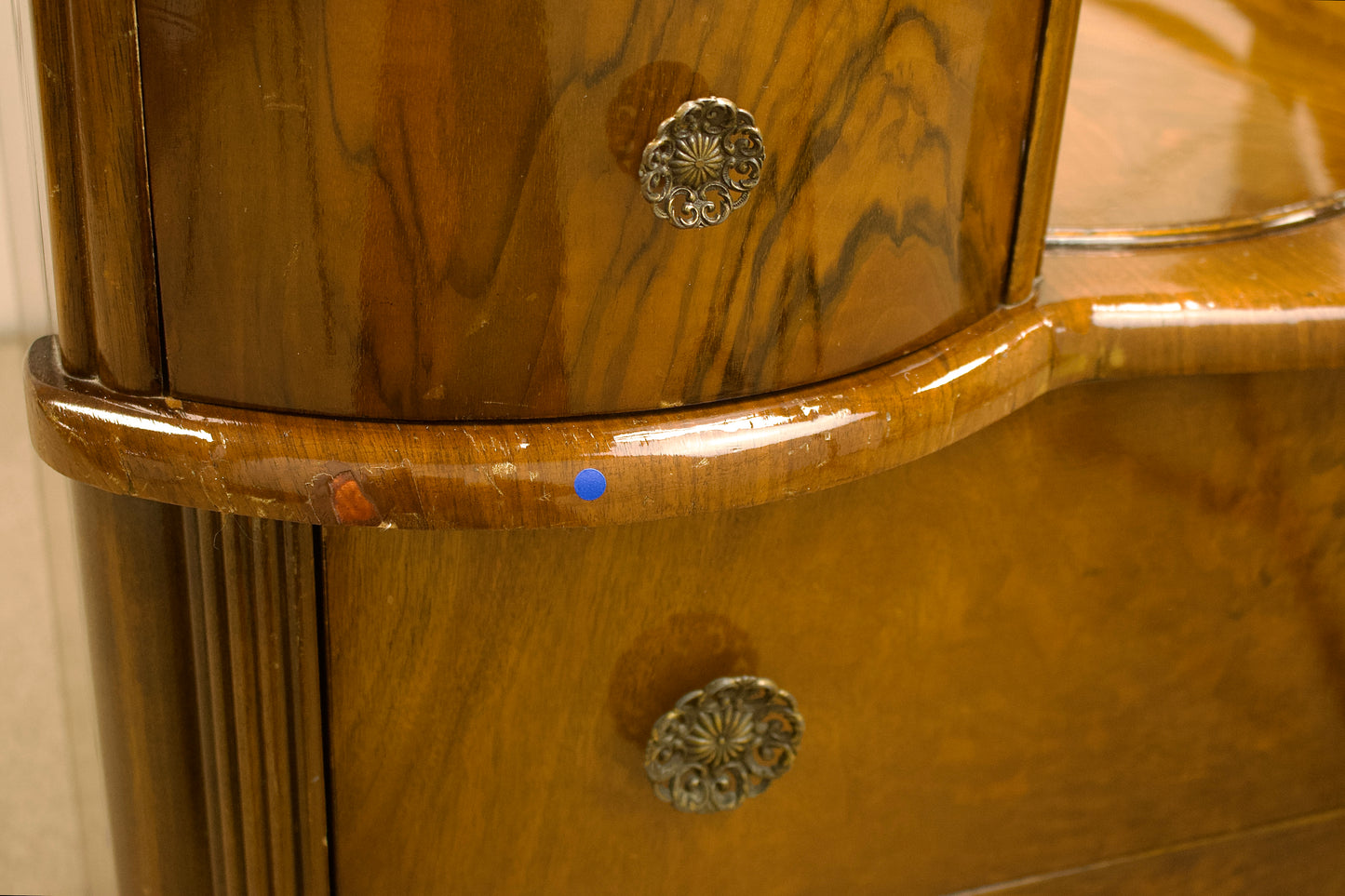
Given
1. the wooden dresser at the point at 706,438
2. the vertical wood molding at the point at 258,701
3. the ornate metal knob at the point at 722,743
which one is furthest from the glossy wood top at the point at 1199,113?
the vertical wood molding at the point at 258,701

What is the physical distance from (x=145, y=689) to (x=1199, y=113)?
21.1 inches

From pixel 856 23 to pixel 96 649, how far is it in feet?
1.14

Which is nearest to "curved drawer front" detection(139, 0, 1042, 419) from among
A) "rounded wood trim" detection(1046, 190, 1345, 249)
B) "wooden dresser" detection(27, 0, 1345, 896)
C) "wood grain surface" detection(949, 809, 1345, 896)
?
"wooden dresser" detection(27, 0, 1345, 896)

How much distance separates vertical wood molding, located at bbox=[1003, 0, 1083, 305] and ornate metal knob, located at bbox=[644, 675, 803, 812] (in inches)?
7.4

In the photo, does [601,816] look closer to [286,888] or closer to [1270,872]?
[286,888]

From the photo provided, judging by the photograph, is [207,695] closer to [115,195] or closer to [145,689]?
[145,689]

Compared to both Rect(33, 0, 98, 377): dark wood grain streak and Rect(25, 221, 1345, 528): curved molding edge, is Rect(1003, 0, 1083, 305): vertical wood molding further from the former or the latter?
Rect(33, 0, 98, 377): dark wood grain streak

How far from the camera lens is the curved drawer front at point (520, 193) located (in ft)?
1.12

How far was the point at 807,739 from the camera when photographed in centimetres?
54

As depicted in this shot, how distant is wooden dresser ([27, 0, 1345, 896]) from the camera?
0.36 m

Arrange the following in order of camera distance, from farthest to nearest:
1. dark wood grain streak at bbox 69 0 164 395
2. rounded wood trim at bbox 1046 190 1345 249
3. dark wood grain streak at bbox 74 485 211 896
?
rounded wood trim at bbox 1046 190 1345 249 → dark wood grain streak at bbox 74 485 211 896 → dark wood grain streak at bbox 69 0 164 395

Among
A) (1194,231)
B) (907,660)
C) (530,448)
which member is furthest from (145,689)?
(1194,231)

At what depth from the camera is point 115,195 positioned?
0.35m

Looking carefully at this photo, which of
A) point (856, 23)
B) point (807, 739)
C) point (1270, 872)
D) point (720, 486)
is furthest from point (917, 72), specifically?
point (1270, 872)
